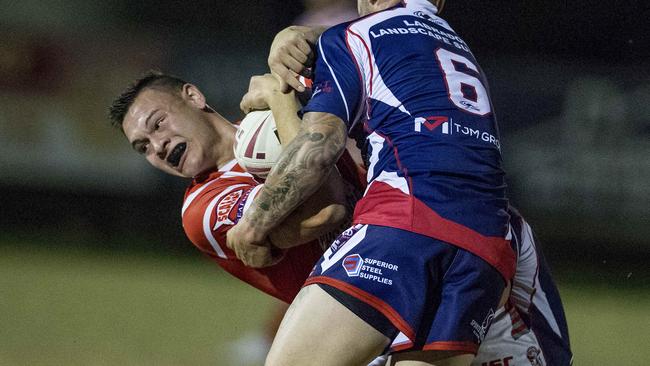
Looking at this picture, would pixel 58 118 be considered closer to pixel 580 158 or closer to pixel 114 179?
pixel 114 179

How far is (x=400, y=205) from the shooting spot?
9.00 ft

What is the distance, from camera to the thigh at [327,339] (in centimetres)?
264

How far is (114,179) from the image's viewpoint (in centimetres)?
754

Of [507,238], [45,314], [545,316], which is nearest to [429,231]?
[507,238]

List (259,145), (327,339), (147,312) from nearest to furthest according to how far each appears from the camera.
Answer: (327,339) → (259,145) → (147,312)

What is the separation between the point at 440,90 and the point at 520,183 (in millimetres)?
4356

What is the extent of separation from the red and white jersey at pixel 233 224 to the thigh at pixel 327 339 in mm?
741

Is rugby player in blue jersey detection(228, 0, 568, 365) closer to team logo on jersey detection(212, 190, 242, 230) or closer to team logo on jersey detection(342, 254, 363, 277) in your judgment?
team logo on jersey detection(342, 254, 363, 277)

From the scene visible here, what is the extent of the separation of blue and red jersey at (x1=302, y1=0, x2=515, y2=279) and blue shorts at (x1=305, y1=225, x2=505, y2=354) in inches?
1.8

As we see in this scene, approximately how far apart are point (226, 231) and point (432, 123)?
1002 millimetres

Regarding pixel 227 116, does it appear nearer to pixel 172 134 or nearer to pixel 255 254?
pixel 172 134

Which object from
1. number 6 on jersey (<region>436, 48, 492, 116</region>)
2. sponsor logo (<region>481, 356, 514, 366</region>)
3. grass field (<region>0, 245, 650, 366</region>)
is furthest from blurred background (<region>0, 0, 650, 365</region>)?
number 6 on jersey (<region>436, 48, 492, 116</region>)

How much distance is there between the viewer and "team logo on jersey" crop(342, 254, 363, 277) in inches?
106

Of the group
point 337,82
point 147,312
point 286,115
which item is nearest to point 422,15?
point 337,82
